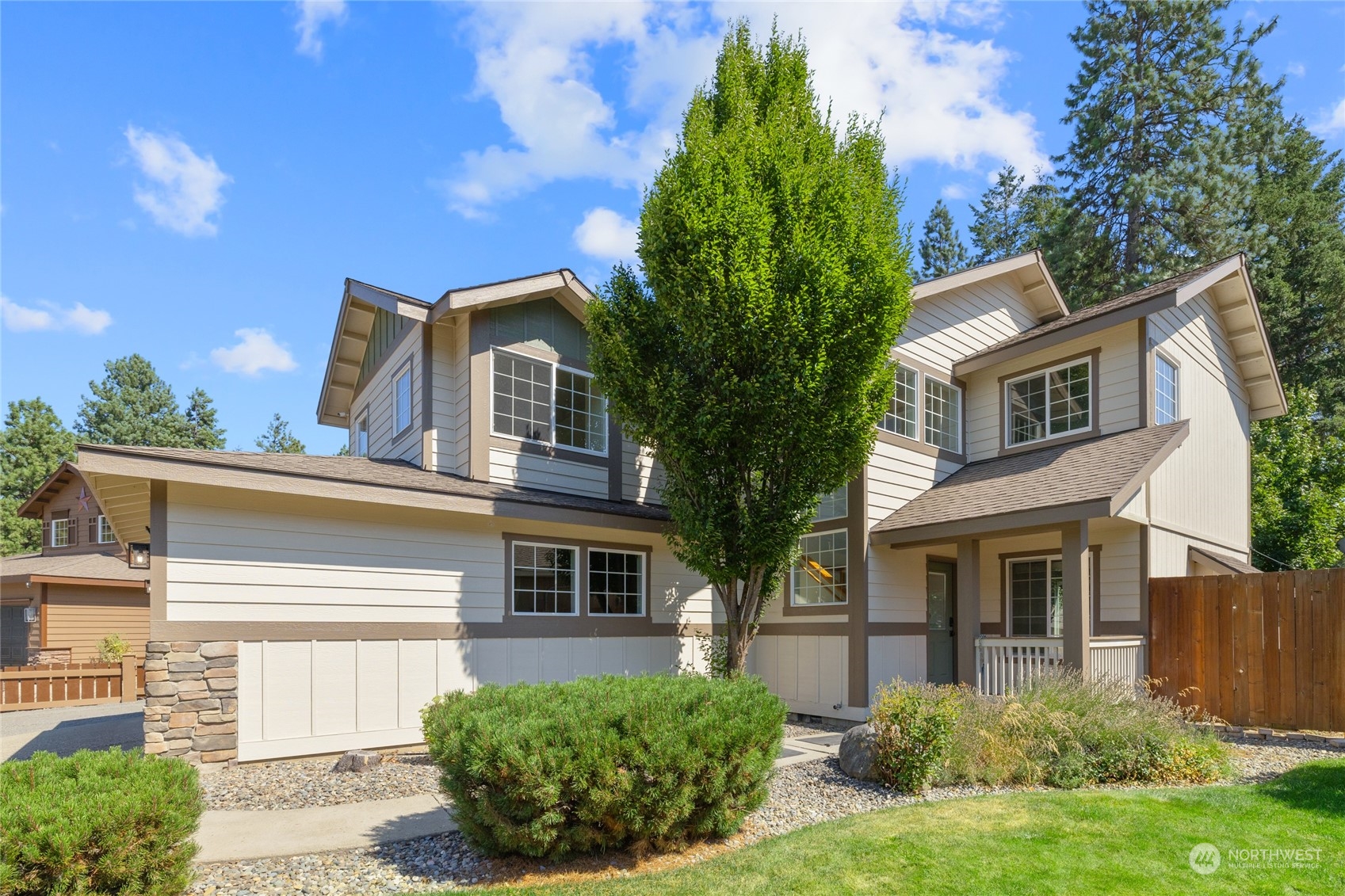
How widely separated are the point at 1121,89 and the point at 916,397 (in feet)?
56.5

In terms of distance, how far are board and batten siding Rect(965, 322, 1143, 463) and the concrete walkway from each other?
26.3 feet

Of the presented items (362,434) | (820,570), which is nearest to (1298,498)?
(820,570)

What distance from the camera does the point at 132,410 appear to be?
131 feet

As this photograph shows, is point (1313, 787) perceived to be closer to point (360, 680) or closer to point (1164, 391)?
point (1164, 391)

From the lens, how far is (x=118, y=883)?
418cm

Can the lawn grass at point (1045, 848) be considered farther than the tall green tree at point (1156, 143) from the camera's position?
No

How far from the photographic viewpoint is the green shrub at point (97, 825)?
12.8 ft

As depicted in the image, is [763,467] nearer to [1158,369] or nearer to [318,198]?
[1158,369]

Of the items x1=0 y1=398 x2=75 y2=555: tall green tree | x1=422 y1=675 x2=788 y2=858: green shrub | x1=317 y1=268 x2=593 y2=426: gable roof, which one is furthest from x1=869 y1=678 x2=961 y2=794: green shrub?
x1=0 y1=398 x2=75 y2=555: tall green tree

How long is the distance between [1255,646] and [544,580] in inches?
347

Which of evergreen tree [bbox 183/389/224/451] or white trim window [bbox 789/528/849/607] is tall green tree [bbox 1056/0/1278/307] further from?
evergreen tree [bbox 183/389/224/451]

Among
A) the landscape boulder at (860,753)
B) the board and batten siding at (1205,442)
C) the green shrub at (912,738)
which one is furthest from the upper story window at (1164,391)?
the landscape boulder at (860,753)

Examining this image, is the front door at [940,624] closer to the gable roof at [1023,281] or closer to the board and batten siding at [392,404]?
the gable roof at [1023,281]

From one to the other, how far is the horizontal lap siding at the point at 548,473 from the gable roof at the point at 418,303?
2.00m
